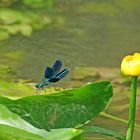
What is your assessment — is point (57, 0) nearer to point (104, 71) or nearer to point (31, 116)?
point (104, 71)

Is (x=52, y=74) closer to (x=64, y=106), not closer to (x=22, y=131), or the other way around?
(x=64, y=106)

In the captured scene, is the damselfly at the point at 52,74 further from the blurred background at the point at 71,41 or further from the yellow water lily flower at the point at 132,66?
the blurred background at the point at 71,41

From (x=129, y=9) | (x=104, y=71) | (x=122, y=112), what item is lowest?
(x=122, y=112)

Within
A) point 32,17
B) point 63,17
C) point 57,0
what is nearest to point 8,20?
point 32,17

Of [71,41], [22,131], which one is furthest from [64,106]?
[71,41]

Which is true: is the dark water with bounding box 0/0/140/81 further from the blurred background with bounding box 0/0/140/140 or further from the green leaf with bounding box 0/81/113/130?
the green leaf with bounding box 0/81/113/130

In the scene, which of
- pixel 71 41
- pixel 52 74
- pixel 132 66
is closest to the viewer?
pixel 132 66
